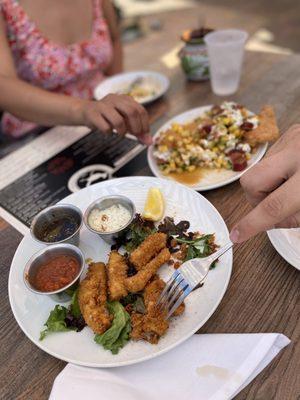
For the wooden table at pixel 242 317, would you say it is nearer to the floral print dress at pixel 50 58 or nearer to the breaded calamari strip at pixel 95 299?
the breaded calamari strip at pixel 95 299

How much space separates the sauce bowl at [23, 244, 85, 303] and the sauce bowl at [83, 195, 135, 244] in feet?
0.43

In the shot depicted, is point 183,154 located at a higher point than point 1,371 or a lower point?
higher

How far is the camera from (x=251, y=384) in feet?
3.33

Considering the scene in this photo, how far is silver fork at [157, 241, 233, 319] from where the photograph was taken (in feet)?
3.74

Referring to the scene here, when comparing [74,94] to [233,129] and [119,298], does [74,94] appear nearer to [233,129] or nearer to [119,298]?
[233,129]

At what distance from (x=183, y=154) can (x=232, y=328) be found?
87 cm

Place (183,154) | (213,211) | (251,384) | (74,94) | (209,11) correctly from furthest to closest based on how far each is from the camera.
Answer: (209,11), (74,94), (183,154), (213,211), (251,384)

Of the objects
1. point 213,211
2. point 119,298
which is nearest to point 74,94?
point 213,211

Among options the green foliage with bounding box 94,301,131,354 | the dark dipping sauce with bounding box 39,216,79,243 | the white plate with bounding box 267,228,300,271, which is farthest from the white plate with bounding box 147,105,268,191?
the green foliage with bounding box 94,301,131,354

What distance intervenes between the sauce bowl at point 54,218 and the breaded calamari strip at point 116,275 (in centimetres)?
19

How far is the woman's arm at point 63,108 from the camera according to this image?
5.87 ft

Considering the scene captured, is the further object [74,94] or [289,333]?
[74,94]

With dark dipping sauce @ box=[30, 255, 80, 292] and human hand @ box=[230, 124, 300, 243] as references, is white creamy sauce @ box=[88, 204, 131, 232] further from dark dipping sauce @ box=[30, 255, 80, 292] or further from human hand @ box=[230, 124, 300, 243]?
human hand @ box=[230, 124, 300, 243]

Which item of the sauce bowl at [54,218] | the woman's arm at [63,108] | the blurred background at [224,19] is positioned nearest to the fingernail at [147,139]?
the woman's arm at [63,108]
